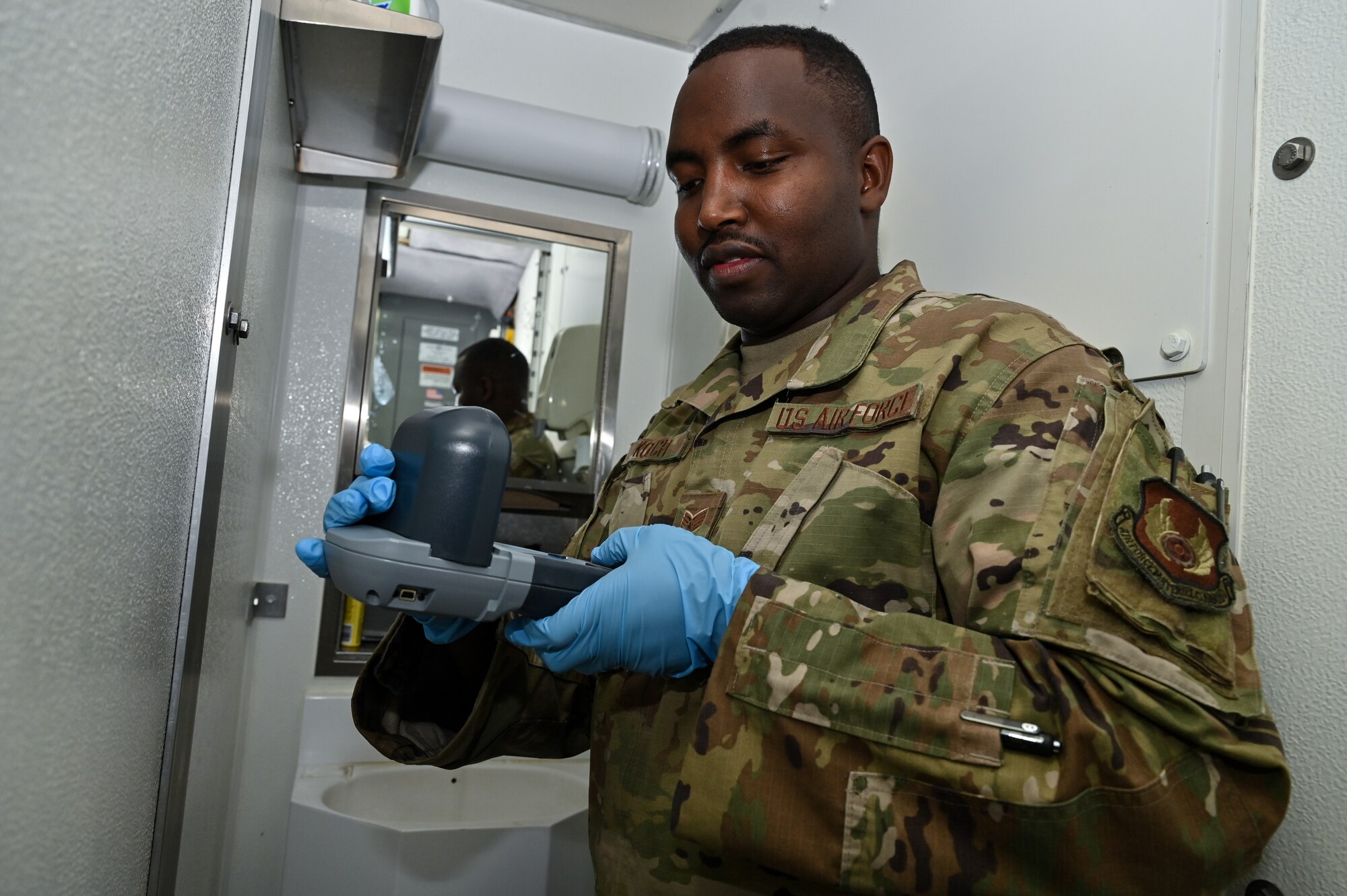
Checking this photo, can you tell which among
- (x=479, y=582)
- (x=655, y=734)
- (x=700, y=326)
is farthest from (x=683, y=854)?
(x=700, y=326)

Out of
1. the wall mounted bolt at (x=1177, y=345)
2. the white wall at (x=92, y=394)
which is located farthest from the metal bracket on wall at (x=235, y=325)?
the wall mounted bolt at (x=1177, y=345)

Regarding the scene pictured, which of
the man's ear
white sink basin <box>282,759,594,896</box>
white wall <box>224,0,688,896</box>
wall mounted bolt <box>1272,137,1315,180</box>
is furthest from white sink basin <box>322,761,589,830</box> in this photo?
wall mounted bolt <box>1272,137,1315,180</box>

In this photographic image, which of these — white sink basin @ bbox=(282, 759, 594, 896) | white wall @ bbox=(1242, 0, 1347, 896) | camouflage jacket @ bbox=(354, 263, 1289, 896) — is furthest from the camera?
white sink basin @ bbox=(282, 759, 594, 896)

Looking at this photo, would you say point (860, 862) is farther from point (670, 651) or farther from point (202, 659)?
point (202, 659)

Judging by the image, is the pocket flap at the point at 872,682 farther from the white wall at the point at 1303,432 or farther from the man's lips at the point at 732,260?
the man's lips at the point at 732,260

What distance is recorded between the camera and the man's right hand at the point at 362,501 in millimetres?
796

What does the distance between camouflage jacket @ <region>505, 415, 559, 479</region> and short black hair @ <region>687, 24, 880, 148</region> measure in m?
1.11

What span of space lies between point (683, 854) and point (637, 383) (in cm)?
147

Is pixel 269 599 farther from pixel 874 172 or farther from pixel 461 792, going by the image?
pixel 874 172

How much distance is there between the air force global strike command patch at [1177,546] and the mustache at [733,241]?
54 cm

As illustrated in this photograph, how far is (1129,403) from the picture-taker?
757mm

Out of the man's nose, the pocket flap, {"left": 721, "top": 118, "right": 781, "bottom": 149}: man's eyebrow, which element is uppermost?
{"left": 721, "top": 118, "right": 781, "bottom": 149}: man's eyebrow

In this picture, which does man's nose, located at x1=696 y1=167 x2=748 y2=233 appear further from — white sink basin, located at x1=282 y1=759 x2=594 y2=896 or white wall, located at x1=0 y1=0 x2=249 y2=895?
white sink basin, located at x1=282 y1=759 x2=594 y2=896

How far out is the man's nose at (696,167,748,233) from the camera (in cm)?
109
